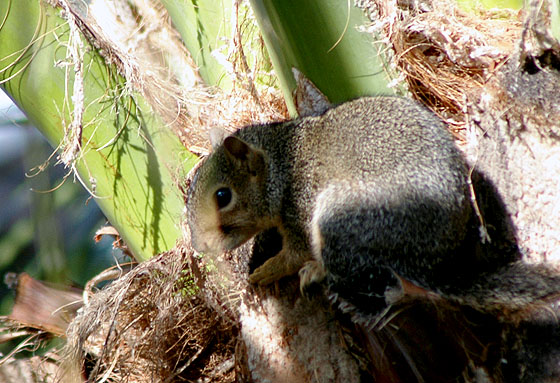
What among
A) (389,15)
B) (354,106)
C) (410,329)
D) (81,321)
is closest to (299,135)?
(354,106)

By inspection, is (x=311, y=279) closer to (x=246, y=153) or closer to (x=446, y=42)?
(x=246, y=153)

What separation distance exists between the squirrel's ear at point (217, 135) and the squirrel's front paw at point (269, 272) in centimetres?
62

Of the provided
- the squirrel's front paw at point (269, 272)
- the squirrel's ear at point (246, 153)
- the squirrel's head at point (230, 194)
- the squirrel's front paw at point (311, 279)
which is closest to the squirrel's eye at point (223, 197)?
the squirrel's head at point (230, 194)

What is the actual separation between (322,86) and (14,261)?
1683 millimetres

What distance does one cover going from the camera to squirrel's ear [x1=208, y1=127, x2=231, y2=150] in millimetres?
2615

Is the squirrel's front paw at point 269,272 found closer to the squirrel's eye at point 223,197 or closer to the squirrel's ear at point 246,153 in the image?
the squirrel's eye at point 223,197

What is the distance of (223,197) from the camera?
254 cm

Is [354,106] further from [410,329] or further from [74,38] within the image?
[74,38]

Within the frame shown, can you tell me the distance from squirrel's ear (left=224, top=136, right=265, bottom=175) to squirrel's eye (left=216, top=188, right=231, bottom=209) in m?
0.15

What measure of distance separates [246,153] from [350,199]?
600 millimetres

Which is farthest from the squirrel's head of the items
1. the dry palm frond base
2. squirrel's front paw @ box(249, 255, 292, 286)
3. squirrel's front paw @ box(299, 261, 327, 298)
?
the dry palm frond base

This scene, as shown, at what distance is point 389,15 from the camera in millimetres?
2166

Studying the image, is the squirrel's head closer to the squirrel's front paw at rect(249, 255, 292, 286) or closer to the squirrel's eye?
the squirrel's eye

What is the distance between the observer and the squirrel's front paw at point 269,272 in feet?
7.39
